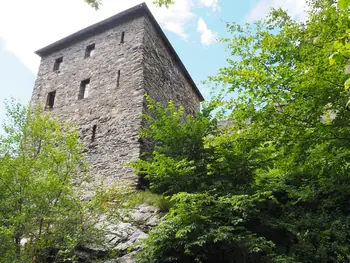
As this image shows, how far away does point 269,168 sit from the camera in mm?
5887

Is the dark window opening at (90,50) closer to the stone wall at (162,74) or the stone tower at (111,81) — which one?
the stone tower at (111,81)

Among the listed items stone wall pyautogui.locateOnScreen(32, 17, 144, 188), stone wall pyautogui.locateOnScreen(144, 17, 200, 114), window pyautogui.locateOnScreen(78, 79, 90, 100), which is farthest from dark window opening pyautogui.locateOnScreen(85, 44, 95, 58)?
stone wall pyautogui.locateOnScreen(144, 17, 200, 114)

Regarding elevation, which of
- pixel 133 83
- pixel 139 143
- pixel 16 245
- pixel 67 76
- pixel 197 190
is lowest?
pixel 16 245

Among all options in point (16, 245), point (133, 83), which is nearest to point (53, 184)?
point (16, 245)

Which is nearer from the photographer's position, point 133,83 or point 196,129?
point 196,129

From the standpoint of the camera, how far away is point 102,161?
29.5 feet

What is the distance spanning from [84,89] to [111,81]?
1.40 m

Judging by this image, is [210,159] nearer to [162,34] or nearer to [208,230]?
[208,230]

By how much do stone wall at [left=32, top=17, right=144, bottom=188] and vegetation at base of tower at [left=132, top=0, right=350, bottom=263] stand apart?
8.44 ft

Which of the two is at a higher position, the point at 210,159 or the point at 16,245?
the point at 210,159

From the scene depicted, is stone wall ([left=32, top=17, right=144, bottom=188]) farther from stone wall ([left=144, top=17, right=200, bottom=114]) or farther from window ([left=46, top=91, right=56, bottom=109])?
stone wall ([left=144, top=17, right=200, bottom=114])

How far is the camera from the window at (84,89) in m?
10.8

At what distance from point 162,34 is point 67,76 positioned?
163 inches

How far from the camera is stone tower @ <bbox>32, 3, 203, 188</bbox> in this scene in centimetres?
899
